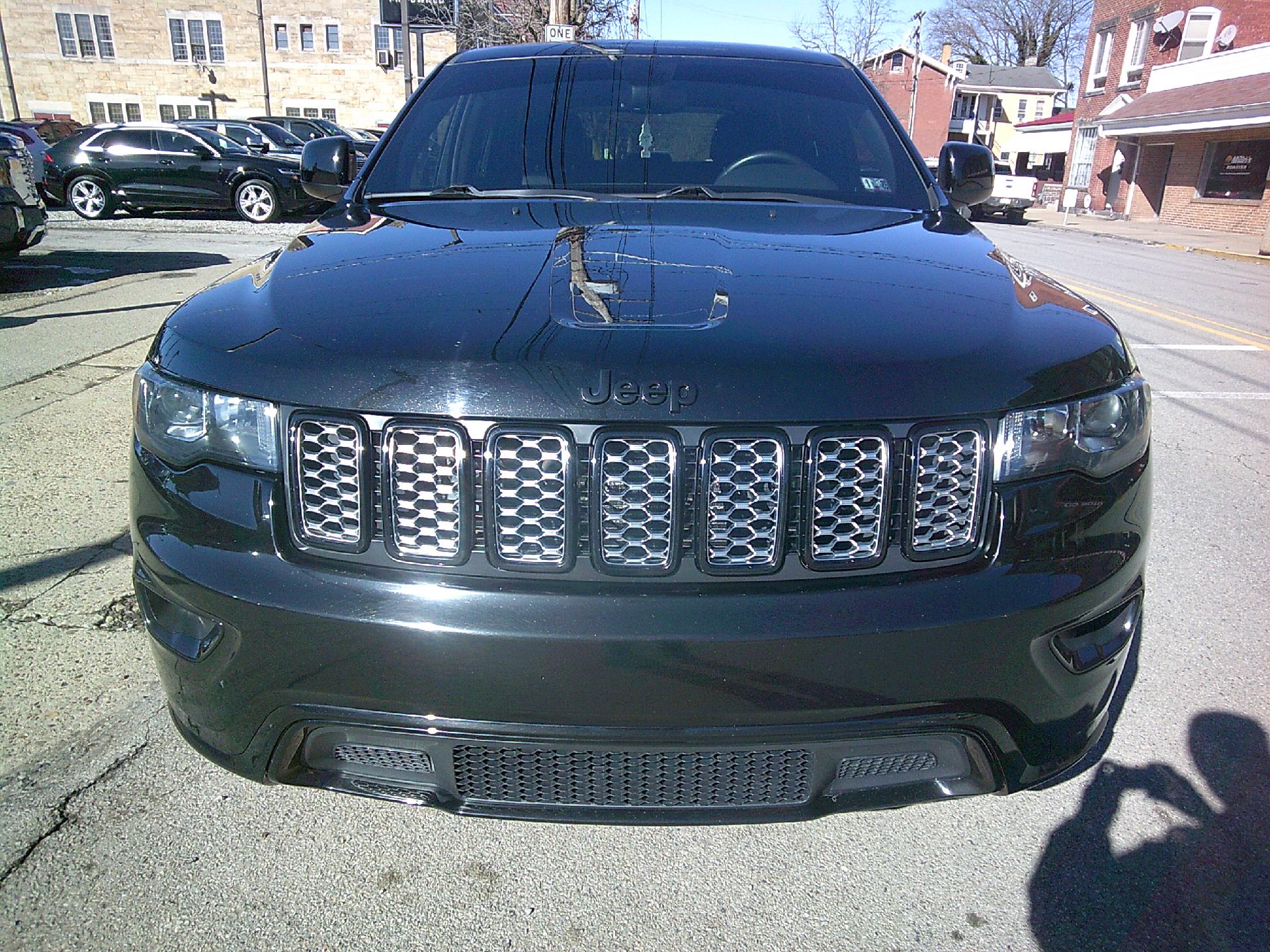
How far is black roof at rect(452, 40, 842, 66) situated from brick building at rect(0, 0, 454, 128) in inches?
1944

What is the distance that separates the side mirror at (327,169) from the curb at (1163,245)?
1962 cm

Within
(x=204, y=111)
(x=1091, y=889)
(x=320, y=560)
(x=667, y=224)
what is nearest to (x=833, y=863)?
(x=1091, y=889)

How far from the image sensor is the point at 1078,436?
1.67 meters

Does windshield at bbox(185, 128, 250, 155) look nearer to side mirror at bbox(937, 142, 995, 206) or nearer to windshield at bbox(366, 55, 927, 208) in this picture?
windshield at bbox(366, 55, 927, 208)

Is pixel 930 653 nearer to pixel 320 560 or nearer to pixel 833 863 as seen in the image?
pixel 833 863

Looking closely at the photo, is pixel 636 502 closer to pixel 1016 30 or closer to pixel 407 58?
pixel 407 58

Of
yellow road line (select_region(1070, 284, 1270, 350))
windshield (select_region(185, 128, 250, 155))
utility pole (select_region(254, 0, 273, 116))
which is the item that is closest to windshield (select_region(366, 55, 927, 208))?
yellow road line (select_region(1070, 284, 1270, 350))

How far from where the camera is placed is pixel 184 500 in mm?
1652

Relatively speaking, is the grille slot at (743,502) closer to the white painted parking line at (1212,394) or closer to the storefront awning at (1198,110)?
the white painted parking line at (1212,394)

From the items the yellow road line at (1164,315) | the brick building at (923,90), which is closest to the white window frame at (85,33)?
the brick building at (923,90)

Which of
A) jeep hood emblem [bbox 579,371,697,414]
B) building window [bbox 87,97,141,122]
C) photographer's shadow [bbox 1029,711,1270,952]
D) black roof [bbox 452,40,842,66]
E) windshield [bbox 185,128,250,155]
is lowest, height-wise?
photographer's shadow [bbox 1029,711,1270,952]

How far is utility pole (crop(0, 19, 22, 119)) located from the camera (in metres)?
49.6

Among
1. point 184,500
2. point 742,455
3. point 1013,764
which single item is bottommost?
point 1013,764

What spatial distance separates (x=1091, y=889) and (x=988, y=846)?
0.22 meters
